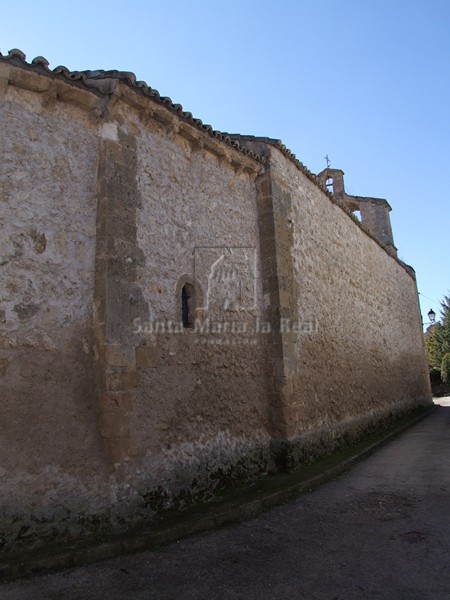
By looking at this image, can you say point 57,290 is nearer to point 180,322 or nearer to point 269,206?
point 180,322

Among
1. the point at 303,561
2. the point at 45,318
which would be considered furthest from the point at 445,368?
the point at 45,318

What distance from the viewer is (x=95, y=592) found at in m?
3.11

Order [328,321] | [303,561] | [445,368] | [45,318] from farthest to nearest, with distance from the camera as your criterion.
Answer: [445,368], [328,321], [45,318], [303,561]

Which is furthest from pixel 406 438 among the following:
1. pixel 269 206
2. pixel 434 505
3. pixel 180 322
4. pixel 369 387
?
pixel 180 322

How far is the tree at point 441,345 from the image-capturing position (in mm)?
29420

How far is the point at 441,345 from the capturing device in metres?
30.7

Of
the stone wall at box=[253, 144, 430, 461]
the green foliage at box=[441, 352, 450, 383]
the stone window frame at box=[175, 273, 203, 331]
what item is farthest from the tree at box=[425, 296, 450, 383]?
the stone window frame at box=[175, 273, 203, 331]

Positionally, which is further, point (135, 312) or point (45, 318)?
point (135, 312)

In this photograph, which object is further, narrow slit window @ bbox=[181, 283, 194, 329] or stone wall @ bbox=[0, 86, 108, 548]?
narrow slit window @ bbox=[181, 283, 194, 329]

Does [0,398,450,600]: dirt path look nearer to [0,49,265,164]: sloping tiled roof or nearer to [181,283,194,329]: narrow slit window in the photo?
[181,283,194,329]: narrow slit window

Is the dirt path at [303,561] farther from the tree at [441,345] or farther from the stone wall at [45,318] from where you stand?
the tree at [441,345]

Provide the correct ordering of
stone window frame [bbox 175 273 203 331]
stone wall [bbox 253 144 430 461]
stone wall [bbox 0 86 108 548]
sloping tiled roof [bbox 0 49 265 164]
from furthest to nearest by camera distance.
Answer: stone wall [bbox 253 144 430 461], stone window frame [bbox 175 273 203 331], sloping tiled roof [bbox 0 49 265 164], stone wall [bbox 0 86 108 548]

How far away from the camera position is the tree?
29420 millimetres

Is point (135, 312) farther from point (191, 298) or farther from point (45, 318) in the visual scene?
point (191, 298)
